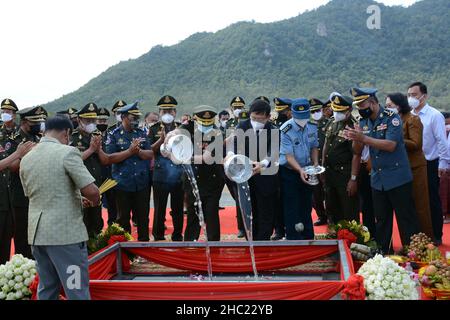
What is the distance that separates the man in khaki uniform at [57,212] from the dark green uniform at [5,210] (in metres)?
2.01

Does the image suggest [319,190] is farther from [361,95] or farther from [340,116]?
[361,95]

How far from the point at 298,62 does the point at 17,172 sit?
109 feet

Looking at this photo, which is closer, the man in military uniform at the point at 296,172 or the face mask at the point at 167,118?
the man in military uniform at the point at 296,172

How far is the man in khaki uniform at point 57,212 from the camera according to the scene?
327 centimetres

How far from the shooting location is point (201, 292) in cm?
331

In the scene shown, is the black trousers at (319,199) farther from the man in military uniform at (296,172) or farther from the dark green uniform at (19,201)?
the dark green uniform at (19,201)

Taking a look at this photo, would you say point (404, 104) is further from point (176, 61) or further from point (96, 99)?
point (176, 61)

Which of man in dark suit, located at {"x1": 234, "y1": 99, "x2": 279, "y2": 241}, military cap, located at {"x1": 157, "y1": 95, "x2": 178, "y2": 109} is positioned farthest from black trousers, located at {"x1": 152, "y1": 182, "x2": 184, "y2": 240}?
man in dark suit, located at {"x1": 234, "y1": 99, "x2": 279, "y2": 241}

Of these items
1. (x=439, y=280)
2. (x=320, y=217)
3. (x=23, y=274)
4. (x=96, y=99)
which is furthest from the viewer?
(x=96, y=99)

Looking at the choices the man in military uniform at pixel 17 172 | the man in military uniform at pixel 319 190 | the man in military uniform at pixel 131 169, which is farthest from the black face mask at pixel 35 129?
the man in military uniform at pixel 319 190

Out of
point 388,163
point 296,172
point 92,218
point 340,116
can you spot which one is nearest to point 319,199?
point 340,116

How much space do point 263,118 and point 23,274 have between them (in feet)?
9.18

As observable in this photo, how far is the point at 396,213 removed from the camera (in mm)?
5277
